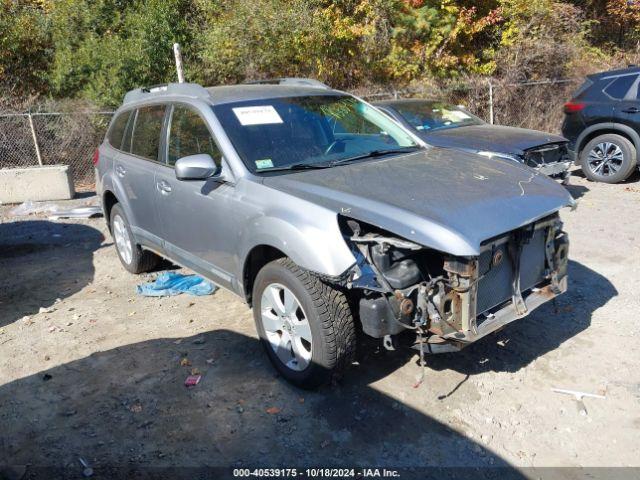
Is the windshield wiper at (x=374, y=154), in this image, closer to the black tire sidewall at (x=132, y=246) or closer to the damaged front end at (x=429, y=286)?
the damaged front end at (x=429, y=286)

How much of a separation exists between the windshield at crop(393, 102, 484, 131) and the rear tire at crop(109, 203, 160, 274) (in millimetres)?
4330

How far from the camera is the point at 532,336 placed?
433 centimetres

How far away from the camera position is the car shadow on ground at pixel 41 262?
227 inches

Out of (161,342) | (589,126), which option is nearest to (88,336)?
(161,342)

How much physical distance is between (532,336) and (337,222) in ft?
6.60

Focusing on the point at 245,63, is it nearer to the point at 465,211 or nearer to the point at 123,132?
the point at 123,132

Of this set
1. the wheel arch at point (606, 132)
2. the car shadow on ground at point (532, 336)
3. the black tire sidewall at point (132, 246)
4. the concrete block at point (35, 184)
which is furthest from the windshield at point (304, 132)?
the concrete block at point (35, 184)

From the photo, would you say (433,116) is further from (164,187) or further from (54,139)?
(54,139)

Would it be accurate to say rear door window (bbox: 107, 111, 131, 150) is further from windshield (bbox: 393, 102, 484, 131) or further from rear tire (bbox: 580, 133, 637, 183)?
rear tire (bbox: 580, 133, 637, 183)

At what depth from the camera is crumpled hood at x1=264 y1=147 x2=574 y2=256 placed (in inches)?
122

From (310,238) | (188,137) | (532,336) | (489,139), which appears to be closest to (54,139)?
(188,137)

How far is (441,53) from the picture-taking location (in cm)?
1558

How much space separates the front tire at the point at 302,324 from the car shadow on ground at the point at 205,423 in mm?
204

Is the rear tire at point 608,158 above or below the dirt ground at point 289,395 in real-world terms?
above
